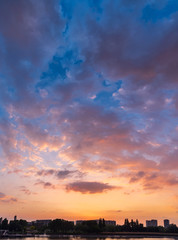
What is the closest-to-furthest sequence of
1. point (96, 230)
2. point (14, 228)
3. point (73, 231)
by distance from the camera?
point (96, 230), point (73, 231), point (14, 228)

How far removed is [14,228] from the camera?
7781 inches

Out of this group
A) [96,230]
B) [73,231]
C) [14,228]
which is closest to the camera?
[96,230]

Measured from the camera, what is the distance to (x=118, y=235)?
152m

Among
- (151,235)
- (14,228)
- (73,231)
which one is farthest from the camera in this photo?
(14,228)

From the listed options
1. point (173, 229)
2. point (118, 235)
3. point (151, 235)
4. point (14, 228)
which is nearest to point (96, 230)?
point (118, 235)

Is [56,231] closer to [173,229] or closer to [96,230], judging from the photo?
[96,230]

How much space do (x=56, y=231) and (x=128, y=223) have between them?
53.3m

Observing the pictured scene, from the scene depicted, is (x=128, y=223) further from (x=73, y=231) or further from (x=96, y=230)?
(x=73, y=231)

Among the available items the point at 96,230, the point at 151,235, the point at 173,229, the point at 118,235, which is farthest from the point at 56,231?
the point at 173,229

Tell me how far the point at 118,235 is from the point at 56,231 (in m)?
49.7

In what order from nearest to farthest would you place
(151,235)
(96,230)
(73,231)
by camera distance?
(151,235) < (96,230) < (73,231)

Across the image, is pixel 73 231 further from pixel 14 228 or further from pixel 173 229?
pixel 173 229

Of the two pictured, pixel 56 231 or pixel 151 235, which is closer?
pixel 151 235

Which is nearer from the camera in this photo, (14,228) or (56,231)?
(56,231)
